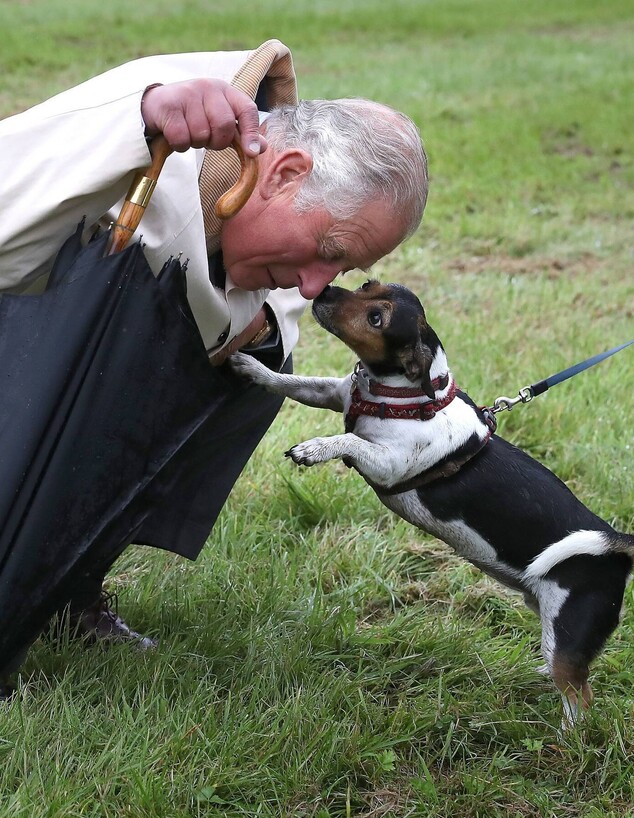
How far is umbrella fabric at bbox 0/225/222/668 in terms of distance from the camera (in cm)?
203

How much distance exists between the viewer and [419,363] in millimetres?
2564

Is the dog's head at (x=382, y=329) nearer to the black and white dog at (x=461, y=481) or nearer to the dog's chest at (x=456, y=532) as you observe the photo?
the black and white dog at (x=461, y=481)

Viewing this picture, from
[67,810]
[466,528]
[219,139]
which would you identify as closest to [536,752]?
[466,528]

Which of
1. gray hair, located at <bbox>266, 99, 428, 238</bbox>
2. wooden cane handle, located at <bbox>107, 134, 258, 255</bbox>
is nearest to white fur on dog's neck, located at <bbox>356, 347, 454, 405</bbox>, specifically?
gray hair, located at <bbox>266, 99, 428, 238</bbox>

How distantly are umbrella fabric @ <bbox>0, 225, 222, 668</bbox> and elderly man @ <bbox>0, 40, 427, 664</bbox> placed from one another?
135 millimetres

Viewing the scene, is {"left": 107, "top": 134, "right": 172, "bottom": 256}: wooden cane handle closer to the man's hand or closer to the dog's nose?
the man's hand

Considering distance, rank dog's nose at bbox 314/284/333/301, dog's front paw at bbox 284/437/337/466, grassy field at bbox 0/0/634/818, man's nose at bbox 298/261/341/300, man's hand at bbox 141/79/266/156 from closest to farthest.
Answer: man's hand at bbox 141/79/266/156, grassy field at bbox 0/0/634/818, man's nose at bbox 298/261/341/300, dog's front paw at bbox 284/437/337/466, dog's nose at bbox 314/284/333/301

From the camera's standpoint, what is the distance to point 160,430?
2.24 meters

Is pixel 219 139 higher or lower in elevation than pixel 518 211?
higher

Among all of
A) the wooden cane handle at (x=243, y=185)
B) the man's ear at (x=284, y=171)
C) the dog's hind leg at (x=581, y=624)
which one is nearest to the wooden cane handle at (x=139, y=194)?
the wooden cane handle at (x=243, y=185)

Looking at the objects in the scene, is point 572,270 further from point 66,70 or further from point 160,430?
point 66,70

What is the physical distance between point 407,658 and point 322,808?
0.62m

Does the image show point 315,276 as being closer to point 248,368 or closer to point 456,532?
point 248,368

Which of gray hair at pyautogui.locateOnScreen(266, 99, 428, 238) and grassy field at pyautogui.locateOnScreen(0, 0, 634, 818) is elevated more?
gray hair at pyautogui.locateOnScreen(266, 99, 428, 238)
